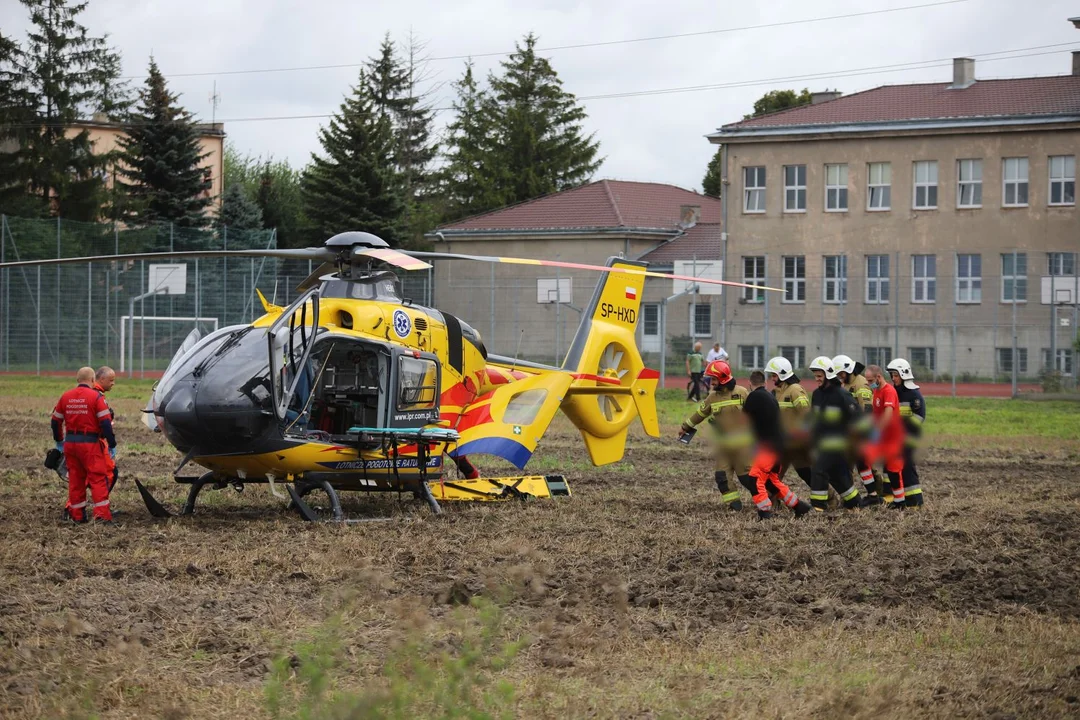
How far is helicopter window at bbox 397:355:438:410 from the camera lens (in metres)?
12.8

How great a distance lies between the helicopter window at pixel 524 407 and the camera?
46.6 ft

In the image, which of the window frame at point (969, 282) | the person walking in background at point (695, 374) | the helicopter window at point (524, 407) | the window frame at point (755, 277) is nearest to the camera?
the helicopter window at point (524, 407)

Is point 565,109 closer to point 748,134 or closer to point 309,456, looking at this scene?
point 748,134

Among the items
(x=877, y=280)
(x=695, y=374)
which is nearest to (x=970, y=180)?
(x=877, y=280)

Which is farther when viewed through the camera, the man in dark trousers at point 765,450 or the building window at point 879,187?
the building window at point 879,187

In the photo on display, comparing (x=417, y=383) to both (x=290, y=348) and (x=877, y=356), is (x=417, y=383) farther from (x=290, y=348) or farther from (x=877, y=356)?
(x=877, y=356)

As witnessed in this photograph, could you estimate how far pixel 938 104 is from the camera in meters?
42.2

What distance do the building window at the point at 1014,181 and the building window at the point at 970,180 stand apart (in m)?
0.73

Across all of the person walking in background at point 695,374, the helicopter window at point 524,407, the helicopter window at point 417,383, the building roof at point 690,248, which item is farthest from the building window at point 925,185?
the helicopter window at point 417,383

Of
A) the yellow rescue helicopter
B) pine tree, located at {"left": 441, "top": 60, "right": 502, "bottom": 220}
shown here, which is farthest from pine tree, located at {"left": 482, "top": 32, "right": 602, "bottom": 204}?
the yellow rescue helicopter

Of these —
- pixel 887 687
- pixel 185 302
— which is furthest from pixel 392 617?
pixel 185 302

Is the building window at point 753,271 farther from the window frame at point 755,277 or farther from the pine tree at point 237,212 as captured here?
the pine tree at point 237,212

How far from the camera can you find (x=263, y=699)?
6277 millimetres

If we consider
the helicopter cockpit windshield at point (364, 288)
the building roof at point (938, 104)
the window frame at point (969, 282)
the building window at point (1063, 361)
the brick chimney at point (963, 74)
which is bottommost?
the building window at point (1063, 361)
